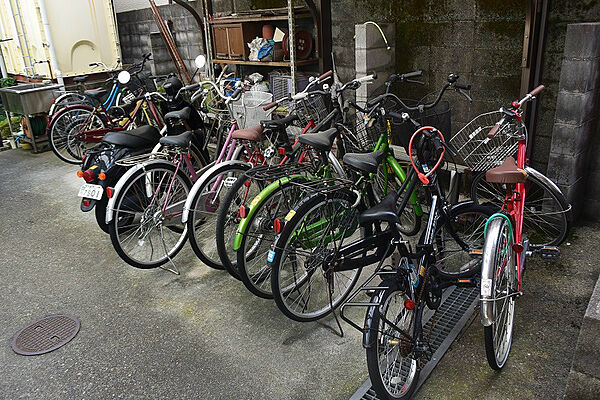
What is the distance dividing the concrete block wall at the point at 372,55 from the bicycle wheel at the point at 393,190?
1.21m

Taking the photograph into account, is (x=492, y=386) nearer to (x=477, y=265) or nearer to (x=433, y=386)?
(x=433, y=386)

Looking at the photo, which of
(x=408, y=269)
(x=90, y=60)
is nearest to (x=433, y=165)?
(x=408, y=269)

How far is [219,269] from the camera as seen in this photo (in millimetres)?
4379

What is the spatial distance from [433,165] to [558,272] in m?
1.74

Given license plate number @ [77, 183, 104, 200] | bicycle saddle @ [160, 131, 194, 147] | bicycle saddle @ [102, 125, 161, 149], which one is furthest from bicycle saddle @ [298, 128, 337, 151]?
bicycle saddle @ [102, 125, 161, 149]

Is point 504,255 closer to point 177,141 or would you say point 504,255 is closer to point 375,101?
point 375,101

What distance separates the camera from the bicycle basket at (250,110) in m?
4.89

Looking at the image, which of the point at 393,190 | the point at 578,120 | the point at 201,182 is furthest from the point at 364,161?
the point at 578,120

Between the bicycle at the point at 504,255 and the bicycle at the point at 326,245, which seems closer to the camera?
the bicycle at the point at 504,255

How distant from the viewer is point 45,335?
3.63 m

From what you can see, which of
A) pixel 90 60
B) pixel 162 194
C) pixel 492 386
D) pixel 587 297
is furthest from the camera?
pixel 90 60

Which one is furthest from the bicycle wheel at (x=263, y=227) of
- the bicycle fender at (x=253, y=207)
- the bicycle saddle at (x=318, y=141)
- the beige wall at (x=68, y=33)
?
the beige wall at (x=68, y=33)

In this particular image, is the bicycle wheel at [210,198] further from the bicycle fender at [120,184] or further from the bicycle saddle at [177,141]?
the bicycle fender at [120,184]

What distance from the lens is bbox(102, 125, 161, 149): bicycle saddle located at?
4.72m
